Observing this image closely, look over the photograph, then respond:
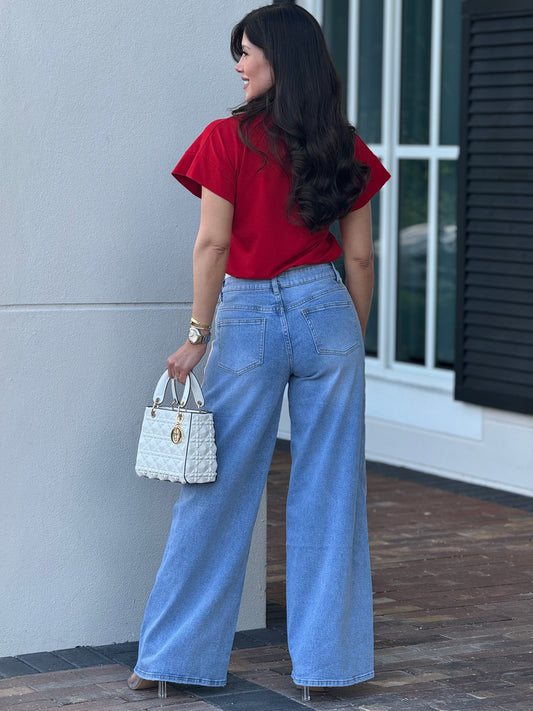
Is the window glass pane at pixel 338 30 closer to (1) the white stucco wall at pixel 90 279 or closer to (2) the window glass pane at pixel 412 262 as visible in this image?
(2) the window glass pane at pixel 412 262

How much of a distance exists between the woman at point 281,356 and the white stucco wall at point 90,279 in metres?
0.49

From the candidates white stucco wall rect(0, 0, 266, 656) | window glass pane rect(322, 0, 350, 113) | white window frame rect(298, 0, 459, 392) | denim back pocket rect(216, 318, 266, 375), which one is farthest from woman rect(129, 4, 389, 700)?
window glass pane rect(322, 0, 350, 113)

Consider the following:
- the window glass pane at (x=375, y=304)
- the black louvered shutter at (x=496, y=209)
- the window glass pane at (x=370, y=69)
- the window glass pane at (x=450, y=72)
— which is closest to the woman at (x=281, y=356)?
the black louvered shutter at (x=496, y=209)

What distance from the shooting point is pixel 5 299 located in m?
4.25

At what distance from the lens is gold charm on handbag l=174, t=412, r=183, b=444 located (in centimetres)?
381

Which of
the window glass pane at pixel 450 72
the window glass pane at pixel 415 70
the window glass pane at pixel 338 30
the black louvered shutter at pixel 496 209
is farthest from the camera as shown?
the window glass pane at pixel 338 30

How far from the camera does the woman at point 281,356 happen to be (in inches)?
148

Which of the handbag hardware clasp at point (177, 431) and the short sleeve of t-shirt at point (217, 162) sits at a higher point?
the short sleeve of t-shirt at point (217, 162)

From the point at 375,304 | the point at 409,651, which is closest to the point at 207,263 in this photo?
the point at 409,651

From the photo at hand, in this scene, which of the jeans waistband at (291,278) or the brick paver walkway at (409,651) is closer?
the jeans waistband at (291,278)

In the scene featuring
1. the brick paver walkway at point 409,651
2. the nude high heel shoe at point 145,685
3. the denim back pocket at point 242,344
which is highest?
the denim back pocket at point 242,344

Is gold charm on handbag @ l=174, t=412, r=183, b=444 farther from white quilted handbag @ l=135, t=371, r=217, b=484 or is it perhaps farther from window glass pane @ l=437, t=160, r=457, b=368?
window glass pane @ l=437, t=160, r=457, b=368

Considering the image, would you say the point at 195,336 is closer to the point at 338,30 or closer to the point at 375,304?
the point at 375,304

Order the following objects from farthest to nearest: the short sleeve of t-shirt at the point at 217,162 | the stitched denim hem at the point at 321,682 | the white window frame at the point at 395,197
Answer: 1. the white window frame at the point at 395,197
2. the stitched denim hem at the point at 321,682
3. the short sleeve of t-shirt at the point at 217,162
